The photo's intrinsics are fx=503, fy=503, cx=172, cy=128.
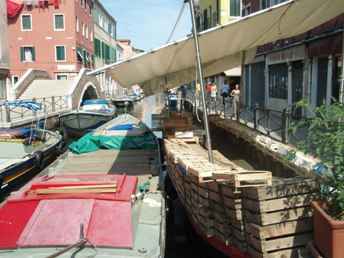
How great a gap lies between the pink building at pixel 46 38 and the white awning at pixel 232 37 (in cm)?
3660

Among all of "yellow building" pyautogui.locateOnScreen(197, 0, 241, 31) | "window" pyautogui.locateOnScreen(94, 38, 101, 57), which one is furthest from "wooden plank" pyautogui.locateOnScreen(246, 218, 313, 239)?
"window" pyautogui.locateOnScreen(94, 38, 101, 57)

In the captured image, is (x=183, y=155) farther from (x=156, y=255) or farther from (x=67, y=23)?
(x=67, y=23)

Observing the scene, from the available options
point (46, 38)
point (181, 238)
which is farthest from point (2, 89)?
point (181, 238)

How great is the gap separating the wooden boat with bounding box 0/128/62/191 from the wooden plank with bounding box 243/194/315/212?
6.60m

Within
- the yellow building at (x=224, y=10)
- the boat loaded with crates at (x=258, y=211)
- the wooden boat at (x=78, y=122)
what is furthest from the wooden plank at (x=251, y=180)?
the yellow building at (x=224, y=10)

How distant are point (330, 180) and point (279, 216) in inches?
26.9

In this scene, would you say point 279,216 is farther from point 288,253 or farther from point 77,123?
point 77,123

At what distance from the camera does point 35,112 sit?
20.8 meters

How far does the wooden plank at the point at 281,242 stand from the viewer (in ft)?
16.3

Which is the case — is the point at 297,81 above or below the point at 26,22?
below

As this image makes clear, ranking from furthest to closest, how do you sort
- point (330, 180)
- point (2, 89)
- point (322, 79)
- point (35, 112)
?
point (2, 89) → point (35, 112) → point (322, 79) → point (330, 180)

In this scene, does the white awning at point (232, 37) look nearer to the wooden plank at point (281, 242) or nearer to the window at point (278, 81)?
the wooden plank at point (281, 242)

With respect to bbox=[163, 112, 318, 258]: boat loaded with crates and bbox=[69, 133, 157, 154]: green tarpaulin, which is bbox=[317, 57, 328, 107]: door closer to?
bbox=[69, 133, 157, 154]: green tarpaulin

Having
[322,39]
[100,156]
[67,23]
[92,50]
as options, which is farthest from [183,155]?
[92,50]
